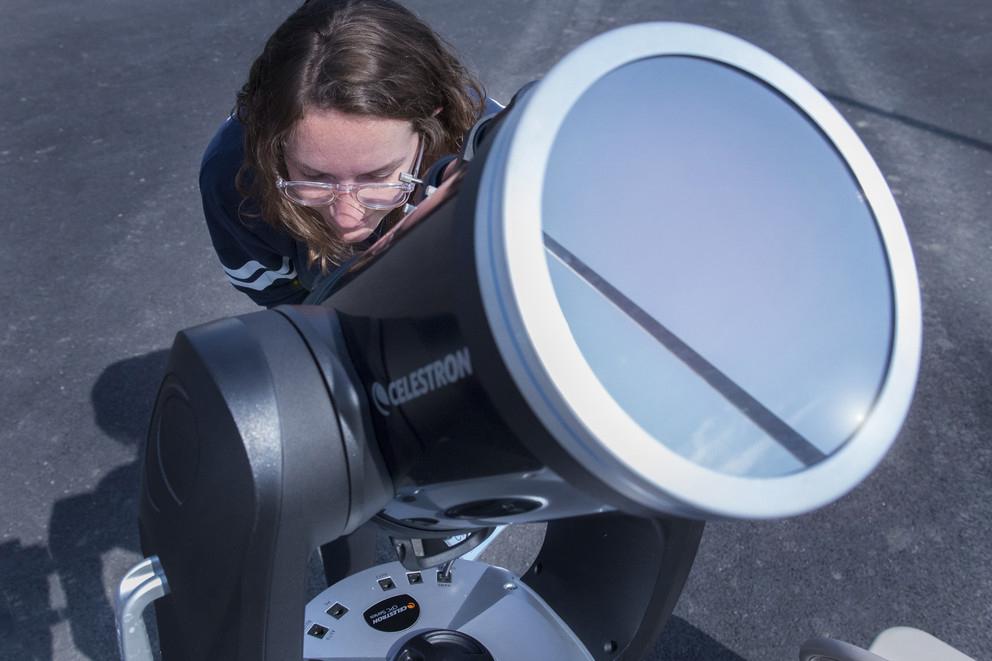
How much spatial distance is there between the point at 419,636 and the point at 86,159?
9.16 ft

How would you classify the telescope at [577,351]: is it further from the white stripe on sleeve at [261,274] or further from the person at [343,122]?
the white stripe on sleeve at [261,274]

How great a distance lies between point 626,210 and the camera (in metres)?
0.48

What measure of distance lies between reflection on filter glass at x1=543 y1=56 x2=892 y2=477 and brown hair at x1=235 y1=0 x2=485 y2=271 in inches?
24.1

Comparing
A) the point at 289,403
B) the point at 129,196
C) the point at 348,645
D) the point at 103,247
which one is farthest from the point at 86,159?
the point at 289,403

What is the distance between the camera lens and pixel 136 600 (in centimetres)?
69

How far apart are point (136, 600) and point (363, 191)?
0.55m

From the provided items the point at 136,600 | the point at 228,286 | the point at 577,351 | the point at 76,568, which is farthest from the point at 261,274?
the point at 228,286

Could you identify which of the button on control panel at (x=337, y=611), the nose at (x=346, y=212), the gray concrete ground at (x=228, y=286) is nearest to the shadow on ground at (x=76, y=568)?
the gray concrete ground at (x=228, y=286)

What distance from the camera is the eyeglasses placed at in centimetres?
106

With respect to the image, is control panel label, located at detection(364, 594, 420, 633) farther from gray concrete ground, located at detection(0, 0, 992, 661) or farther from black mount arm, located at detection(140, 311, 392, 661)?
gray concrete ground, located at detection(0, 0, 992, 661)

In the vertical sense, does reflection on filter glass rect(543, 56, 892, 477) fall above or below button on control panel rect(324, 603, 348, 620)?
above

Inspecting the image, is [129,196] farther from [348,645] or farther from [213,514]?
[213,514]

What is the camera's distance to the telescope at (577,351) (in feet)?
1.49

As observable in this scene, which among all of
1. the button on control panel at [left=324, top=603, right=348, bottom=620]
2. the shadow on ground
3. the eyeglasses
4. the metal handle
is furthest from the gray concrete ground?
the metal handle
